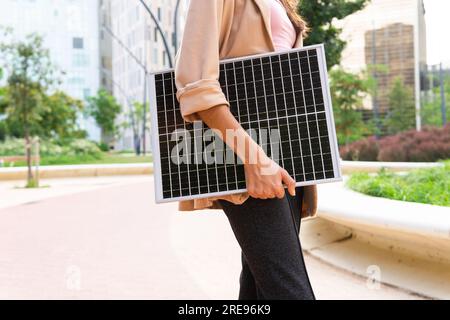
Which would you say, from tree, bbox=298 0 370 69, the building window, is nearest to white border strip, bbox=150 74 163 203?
tree, bbox=298 0 370 69

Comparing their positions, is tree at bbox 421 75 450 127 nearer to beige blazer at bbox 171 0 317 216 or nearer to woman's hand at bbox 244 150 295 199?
beige blazer at bbox 171 0 317 216

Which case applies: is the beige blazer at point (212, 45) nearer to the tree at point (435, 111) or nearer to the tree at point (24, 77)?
the tree at point (24, 77)

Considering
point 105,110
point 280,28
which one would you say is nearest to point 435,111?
point 105,110

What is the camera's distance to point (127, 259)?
4.91 meters

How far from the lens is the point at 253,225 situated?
1.52m

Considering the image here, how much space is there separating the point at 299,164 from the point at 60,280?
3.19 metres

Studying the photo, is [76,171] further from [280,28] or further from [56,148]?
[280,28]

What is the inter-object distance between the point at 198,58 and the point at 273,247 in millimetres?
550

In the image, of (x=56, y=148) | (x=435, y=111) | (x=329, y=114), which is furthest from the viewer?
(x=435, y=111)

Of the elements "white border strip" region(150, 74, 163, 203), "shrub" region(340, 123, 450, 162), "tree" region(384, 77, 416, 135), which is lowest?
"white border strip" region(150, 74, 163, 203)

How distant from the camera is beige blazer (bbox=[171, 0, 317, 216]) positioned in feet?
4.77

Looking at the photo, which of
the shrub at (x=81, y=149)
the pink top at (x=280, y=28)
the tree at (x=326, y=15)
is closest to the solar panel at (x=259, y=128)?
the pink top at (x=280, y=28)

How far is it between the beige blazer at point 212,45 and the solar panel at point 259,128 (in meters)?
0.06
